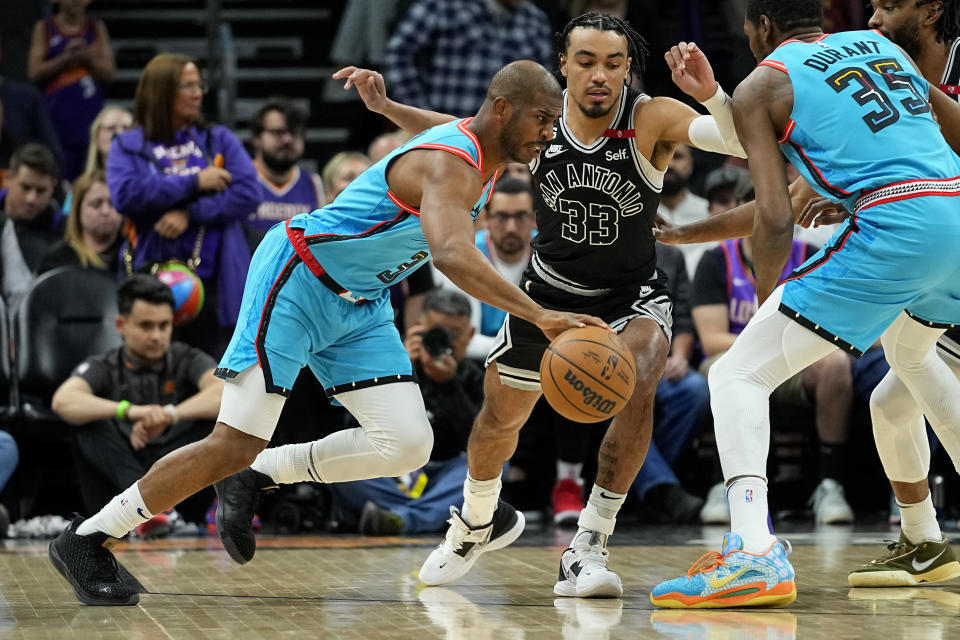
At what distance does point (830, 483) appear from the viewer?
7359mm

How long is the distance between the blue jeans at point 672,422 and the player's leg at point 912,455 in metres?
2.53

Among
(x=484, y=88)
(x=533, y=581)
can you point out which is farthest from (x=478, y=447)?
(x=484, y=88)

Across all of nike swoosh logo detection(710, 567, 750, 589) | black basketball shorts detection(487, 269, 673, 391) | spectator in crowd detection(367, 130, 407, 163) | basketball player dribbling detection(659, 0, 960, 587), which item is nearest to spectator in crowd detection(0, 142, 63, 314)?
spectator in crowd detection(367, 130, 407, 163)

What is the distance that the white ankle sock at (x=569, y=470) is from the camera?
289 inches

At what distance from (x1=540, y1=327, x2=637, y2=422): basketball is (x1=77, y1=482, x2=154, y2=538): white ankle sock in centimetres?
143

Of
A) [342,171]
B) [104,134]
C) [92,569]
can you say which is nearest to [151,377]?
[104,134]

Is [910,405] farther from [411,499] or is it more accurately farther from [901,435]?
[411,499]

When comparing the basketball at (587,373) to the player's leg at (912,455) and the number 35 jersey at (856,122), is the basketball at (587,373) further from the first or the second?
the player's leg at (912,455)

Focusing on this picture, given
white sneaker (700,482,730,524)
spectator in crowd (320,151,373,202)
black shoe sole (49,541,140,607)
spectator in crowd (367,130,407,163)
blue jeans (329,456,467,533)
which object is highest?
spectator in crowd (367,130,407,163)

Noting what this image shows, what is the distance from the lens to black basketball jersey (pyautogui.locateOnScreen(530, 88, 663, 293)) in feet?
16.0

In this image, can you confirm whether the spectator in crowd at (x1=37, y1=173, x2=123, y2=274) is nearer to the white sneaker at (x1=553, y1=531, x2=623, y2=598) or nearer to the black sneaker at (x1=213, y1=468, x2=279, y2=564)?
the black sneaker at (x1=213, y1=468, x2=279, y2=564)

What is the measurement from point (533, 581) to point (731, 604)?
105cm

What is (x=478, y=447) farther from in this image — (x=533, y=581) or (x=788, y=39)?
(x=788, y=39)

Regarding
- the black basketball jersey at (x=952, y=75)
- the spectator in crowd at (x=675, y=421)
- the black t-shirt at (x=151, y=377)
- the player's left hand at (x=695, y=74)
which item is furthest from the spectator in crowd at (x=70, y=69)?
the black basketball jersey at (x=952, y=75)
